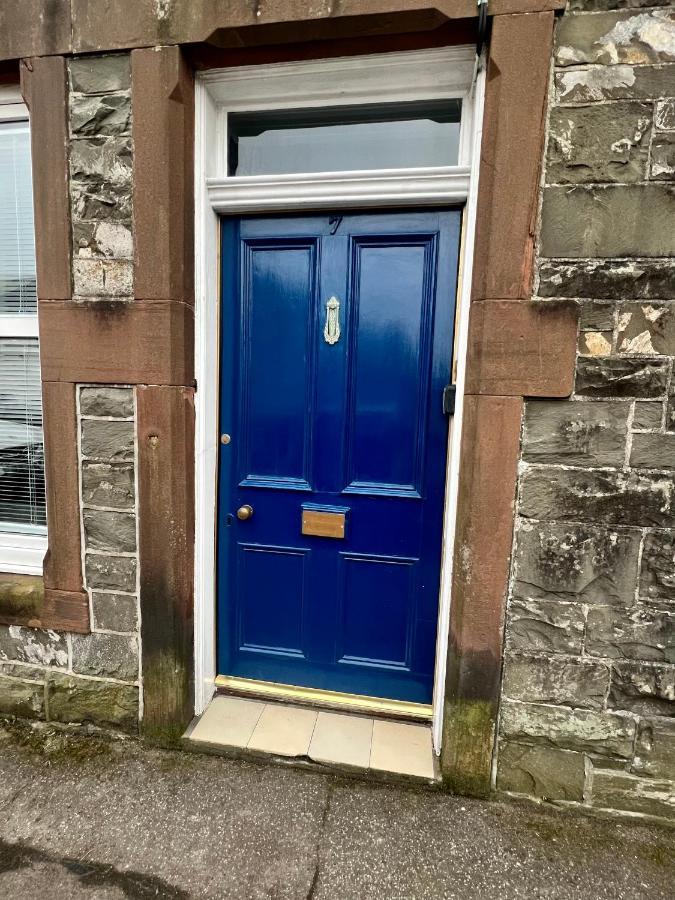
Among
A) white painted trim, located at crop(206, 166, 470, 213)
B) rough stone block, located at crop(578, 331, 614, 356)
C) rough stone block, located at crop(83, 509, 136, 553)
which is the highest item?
white painted trim, located at crop(206, 166, 470, 213)

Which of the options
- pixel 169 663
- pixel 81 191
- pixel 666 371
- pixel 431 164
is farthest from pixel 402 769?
pixel 81 191

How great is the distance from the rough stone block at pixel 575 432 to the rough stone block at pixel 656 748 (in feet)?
3.49

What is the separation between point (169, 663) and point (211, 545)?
57 cm

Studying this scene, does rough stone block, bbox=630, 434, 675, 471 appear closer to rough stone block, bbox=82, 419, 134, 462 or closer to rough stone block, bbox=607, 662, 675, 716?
rough stone block, bbox=607, 662, 675, 716

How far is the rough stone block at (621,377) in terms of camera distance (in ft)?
5.52

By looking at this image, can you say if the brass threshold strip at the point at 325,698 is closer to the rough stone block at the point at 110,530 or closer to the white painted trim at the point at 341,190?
the rough stone block at the point at 110,530

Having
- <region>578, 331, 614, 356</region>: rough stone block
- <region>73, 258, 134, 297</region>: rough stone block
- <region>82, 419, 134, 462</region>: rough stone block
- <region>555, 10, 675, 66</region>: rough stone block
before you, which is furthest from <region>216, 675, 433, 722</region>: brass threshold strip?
<region>555, 10, 675, 66</region>: rough stone block

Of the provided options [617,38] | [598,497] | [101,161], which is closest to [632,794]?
[598,497]

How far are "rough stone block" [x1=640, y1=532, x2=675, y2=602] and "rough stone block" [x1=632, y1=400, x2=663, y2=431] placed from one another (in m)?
0.41

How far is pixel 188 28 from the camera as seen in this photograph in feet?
5.97

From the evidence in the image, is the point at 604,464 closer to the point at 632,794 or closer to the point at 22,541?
the point at 632,794

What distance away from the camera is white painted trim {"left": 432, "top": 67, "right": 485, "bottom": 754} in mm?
1823

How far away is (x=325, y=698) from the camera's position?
7.82ft

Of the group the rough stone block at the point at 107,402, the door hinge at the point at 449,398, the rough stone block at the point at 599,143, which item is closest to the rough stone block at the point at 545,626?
the door hinge at the point at 449,398
